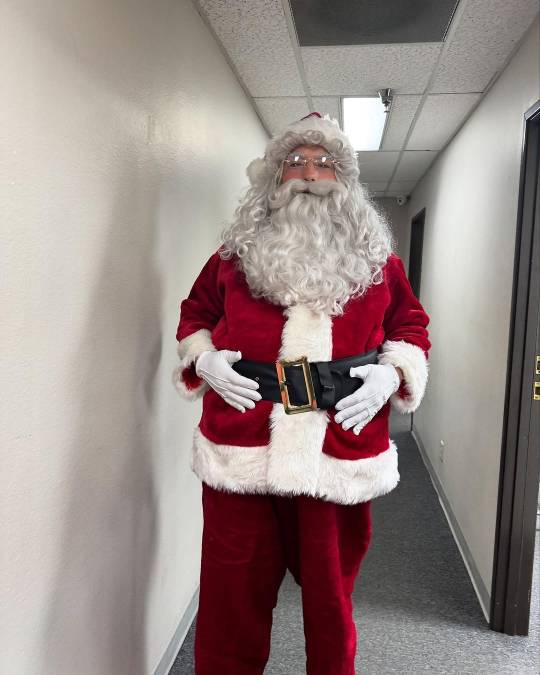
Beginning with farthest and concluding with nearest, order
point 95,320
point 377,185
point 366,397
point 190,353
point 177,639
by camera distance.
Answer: point 377,185 → point 177,639 → point 190,353 → point 366,397 → point 95,320

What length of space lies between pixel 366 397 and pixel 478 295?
1549mm

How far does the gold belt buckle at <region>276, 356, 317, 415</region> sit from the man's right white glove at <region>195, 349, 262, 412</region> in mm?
64

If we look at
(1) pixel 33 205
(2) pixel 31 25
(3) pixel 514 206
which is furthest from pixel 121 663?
(3) pixel 514 206

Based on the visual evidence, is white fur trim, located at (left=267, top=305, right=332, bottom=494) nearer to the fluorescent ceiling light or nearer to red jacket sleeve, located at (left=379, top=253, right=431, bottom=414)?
red jacket sleeve, located at (left=379, top=253, right=431, bottom=414)

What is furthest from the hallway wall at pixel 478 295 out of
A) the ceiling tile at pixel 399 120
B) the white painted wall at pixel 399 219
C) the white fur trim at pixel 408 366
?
the white painted wall at pixel 399 219

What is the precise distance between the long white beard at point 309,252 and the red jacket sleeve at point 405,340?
5.4 inches

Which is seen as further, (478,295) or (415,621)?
(478,295)

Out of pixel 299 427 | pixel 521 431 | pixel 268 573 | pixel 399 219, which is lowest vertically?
pixel 268 573

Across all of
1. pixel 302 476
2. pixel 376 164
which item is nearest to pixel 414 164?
pixel 376 164

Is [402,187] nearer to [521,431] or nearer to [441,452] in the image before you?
[441,452]

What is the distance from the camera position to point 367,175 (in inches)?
191

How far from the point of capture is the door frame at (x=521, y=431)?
6.35 ft

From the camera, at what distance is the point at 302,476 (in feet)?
4.11

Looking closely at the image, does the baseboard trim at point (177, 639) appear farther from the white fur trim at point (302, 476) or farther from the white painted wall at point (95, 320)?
the white fur trim at point (302, 476)
